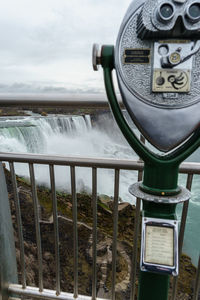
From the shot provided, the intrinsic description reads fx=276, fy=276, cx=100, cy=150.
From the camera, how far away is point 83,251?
12.6 feet

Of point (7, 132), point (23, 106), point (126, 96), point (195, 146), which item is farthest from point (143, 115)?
point (7, 132)

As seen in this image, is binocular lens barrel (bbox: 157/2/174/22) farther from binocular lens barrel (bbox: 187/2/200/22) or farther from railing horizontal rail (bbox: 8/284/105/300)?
railing horizontal rail (bbox: 8/284/105/300)

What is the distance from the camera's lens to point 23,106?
1.23m

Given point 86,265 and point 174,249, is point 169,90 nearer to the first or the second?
point 174,249

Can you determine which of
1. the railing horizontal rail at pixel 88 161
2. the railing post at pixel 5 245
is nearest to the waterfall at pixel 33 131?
the railing post at pixel 5 245

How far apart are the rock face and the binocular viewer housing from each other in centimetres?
267

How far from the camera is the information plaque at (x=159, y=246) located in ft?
2.79

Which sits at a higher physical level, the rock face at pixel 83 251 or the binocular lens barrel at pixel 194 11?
the binocular lens barrel at pixel 194 11

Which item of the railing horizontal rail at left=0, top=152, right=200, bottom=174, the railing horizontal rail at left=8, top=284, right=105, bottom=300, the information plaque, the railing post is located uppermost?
the railing horizontal rail at left=0, top=152, right=200, bottom=174

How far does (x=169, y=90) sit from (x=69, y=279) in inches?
122

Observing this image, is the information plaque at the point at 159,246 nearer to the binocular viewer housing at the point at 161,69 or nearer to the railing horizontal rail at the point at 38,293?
the binocular viewer housing at the point at 161,69

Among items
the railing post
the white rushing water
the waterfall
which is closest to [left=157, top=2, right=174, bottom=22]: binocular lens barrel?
the railing post

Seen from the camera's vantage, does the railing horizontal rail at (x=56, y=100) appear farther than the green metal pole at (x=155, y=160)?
Yes

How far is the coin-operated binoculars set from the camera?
743mm
